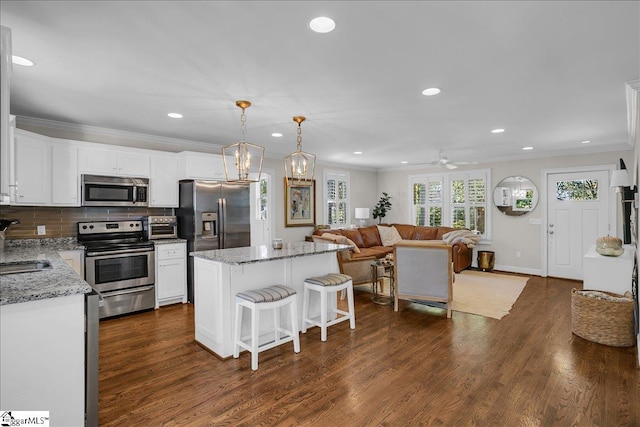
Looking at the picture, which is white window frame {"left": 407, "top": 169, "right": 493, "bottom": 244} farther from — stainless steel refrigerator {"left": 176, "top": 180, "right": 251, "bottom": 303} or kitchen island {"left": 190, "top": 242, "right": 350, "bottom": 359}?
kitchen island {"left": 190, "top": 242, "right": 350, "bottom": 359}

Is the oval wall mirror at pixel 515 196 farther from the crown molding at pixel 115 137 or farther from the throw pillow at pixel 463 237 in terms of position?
the crown molding at pixel 115 137

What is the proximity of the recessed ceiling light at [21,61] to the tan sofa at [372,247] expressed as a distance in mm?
4315

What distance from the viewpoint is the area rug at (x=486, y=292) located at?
4444 millimetres

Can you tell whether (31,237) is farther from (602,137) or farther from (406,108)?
(602,137)

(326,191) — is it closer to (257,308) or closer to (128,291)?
(128,291)

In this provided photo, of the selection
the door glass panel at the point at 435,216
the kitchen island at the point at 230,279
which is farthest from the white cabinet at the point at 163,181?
the door glass panel at the point at 435,216

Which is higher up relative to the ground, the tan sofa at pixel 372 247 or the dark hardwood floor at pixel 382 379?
the tan sofa at pixel 372 247

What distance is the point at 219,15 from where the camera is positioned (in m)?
1.85

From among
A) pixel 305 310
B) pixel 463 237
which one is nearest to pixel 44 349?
pixel 305 310

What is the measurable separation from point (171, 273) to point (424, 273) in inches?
134

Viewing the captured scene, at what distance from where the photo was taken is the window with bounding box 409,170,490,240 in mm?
A: 7340

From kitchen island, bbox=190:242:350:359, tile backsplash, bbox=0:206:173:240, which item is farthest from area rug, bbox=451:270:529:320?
tile backsplash, bbox=0:206:173:240

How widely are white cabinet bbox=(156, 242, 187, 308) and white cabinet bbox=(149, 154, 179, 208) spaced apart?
650 mm

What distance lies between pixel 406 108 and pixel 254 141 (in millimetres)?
2625
